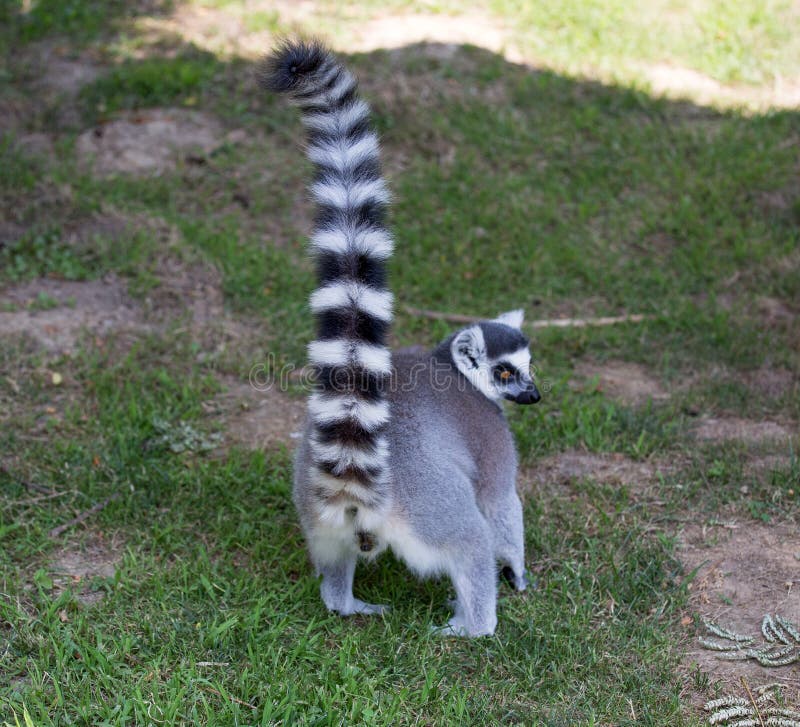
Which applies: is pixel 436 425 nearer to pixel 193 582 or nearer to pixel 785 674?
pixel 193 582

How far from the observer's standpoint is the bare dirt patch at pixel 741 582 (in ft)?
11.8

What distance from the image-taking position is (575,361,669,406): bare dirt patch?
5.65 m

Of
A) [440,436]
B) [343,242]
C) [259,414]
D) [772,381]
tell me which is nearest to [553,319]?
[772,381]

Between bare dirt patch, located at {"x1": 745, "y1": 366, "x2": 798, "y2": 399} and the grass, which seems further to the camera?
bare dirt patch, located at {"x1": 745, "y1": 366, "x2": 798, "y2": 399}

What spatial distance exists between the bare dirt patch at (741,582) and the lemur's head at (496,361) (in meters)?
1.06

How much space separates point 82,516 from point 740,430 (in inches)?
138

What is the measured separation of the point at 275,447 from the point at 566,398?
1689 millimetres

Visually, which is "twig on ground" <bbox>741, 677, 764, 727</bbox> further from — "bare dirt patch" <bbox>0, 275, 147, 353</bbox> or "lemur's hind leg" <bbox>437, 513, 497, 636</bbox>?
"bare dirt patch" <bbox>0, 275, 147, 353</bbox>

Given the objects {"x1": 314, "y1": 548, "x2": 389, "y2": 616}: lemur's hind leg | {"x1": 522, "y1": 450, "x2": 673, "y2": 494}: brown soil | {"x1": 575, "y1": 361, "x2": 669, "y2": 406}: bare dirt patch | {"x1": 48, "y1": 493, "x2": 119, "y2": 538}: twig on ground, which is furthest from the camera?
{"x1": 575, "y1": 361, "x2": 669, "y2": 406}: bare dirt patch

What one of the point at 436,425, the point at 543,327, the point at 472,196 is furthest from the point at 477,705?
the point at 472,196

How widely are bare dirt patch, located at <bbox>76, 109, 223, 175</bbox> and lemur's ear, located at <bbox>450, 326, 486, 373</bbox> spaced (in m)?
4.18

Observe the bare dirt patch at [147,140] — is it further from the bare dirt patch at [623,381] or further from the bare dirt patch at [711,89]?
the bare dirt patch at [711,89]

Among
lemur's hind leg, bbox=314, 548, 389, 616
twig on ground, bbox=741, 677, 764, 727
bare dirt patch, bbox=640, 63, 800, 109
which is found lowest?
lemur's hind leg, bbox=314, 548, 389, 616

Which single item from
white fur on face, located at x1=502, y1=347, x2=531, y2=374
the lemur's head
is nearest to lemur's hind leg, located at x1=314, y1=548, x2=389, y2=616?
the lemur's head
